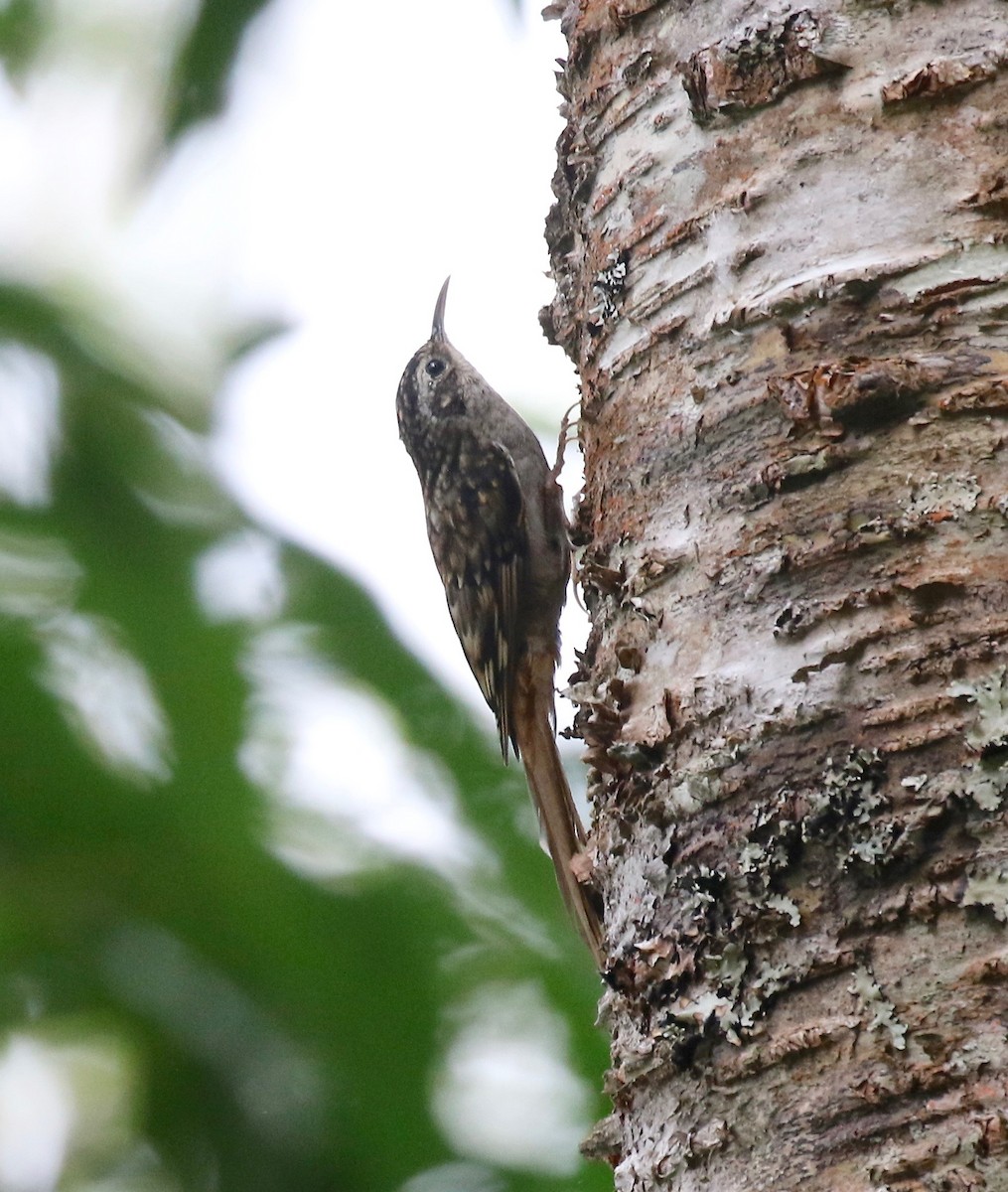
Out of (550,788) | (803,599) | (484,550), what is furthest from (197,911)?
(803,599)

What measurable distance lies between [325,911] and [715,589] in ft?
4.99

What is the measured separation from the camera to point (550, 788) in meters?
2.72

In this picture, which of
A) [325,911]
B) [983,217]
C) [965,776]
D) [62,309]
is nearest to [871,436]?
[983,217]

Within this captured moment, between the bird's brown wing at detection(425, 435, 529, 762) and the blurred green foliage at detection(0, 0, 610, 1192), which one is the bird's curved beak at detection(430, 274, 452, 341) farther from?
the blurred green foliage at detection(0, 0, 610, 1192)

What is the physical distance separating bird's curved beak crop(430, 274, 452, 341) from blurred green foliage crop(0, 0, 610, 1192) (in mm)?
1066

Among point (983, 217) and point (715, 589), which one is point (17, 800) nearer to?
point (715, 589)

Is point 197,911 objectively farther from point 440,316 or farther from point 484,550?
point 440,316

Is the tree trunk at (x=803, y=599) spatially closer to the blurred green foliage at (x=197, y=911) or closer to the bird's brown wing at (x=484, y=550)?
the blurred green foliage at (x=197, y=911)

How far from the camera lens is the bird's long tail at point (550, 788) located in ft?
8.19

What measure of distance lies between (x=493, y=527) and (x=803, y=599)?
221cm

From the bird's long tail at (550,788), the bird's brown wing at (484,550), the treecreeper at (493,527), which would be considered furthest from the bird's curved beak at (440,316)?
the bird's long tail at (550,788)

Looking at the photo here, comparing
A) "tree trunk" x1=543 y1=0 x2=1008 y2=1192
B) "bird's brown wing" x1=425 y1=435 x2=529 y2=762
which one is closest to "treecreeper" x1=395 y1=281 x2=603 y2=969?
"bird's brown wing" x1=425 y1=435 x2=529 y2=762

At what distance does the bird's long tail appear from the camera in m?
2.50

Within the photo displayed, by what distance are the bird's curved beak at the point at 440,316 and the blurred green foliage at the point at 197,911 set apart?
107 centimetres
